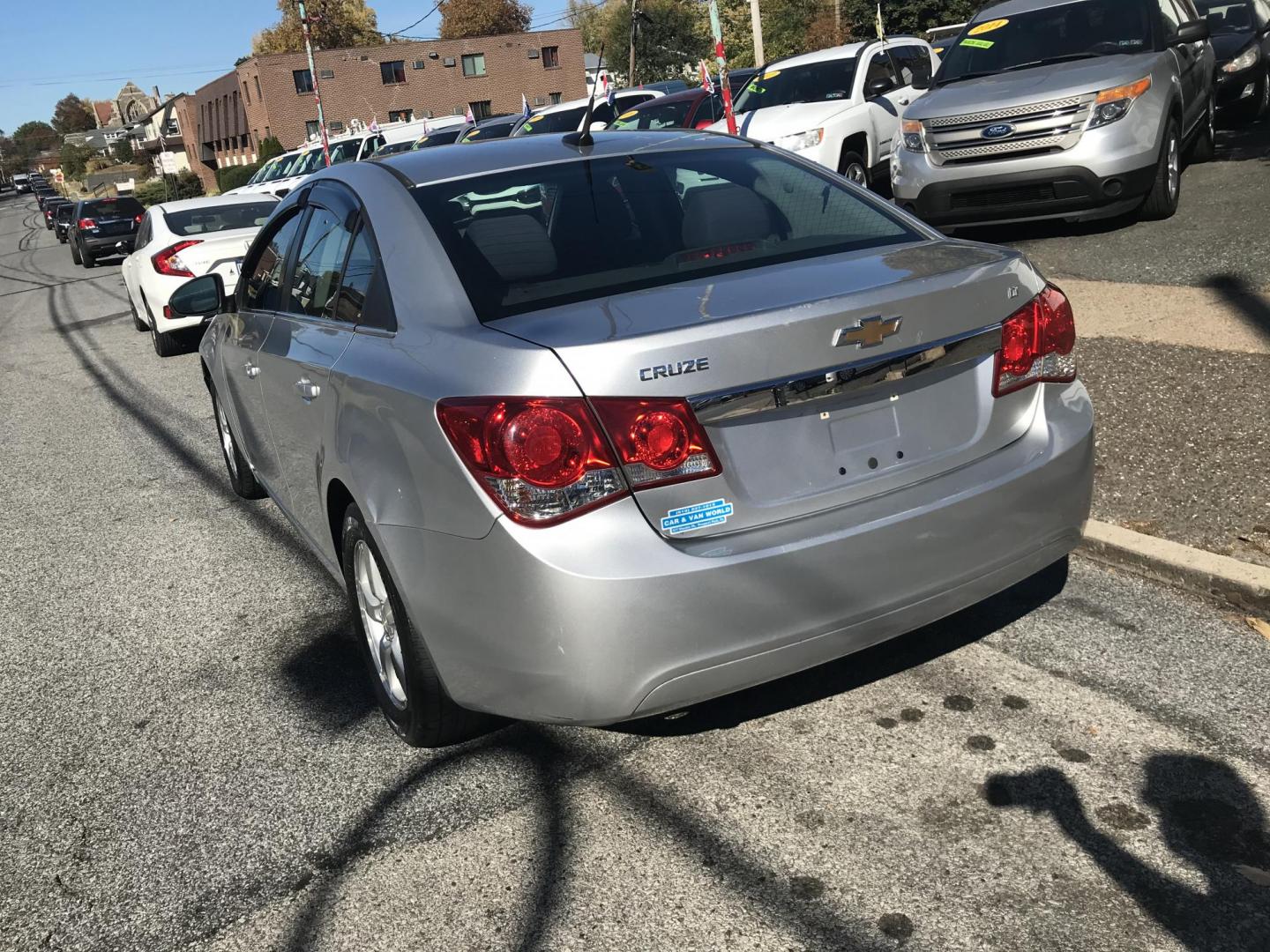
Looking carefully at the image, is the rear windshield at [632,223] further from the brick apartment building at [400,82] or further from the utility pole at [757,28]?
the brick apartment building at [400,82]

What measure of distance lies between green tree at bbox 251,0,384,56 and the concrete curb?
89.7m

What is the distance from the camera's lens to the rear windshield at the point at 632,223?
3436 millimetres

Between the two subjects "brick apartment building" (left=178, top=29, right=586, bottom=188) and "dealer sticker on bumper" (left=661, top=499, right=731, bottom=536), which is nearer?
"dealer sticker on bumper" (left=661, top=499, right=731, bottom=536)

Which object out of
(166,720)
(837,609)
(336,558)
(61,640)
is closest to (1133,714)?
(837,609)

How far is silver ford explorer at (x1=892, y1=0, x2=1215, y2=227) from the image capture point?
368 inches

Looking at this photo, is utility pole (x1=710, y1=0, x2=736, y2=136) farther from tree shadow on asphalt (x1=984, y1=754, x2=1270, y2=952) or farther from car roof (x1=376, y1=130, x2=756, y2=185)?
tree shadow on asphalt (x1=984, y1=754, x2=1270, y2=952)

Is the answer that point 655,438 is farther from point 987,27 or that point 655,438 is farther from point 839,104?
point 839,104

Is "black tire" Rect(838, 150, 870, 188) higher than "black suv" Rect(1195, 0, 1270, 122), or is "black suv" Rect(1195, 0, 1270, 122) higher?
"black suv" Rect(1195, 0, 1270, 122)

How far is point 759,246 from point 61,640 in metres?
3.30

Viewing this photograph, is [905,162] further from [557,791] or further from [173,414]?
[557,791]

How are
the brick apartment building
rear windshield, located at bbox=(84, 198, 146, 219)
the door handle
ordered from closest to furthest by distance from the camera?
the door handle < rear windshield, located at bbox=(84, 198, 146, 219) < the brick apartment building

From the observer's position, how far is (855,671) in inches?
157

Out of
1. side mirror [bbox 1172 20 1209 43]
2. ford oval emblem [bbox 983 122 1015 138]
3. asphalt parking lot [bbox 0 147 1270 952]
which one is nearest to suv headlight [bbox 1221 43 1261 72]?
side mirror [bbox 1172 20 1209 43]

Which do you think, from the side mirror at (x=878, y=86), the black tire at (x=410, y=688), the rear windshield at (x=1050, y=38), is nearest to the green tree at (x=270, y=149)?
the side mirror at (x=878, y=86)
